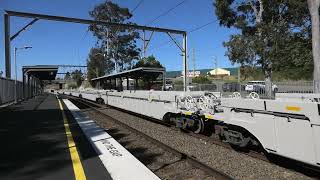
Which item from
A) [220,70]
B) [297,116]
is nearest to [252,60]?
[297,116]

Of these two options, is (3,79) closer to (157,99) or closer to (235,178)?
(157,99)

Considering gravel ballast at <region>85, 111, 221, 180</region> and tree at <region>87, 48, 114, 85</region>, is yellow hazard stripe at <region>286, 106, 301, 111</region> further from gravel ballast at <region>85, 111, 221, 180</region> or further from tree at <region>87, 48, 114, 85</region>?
tree at <region>87, 48, 114, 85</region>

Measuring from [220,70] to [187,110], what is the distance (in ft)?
511

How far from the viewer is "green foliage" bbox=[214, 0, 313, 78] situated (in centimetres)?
3053

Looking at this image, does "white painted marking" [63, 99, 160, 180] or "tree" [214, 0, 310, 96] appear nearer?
"white painted marking" [63, 99, 160, 180]

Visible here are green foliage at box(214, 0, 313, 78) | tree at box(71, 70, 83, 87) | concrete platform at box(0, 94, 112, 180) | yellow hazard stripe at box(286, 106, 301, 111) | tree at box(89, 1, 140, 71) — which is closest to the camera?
yellow hazard stripe at box(286, 106, 301, 111)

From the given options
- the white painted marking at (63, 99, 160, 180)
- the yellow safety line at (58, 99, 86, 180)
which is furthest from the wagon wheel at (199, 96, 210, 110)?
the yellow safety line at (58, 99, 86, 180)

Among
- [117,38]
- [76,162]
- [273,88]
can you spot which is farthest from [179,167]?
[117,38]

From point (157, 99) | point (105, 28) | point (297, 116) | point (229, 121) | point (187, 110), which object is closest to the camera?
point (297, 116)

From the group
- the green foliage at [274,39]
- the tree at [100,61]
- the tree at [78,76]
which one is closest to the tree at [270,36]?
the green foliage at [274,39]

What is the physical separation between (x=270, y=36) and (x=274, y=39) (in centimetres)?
50

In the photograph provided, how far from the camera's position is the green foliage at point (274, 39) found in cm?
3053

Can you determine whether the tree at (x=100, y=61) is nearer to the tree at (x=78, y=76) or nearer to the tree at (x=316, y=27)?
the tree at (x=316, y=27)

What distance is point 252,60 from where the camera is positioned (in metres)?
32.2
